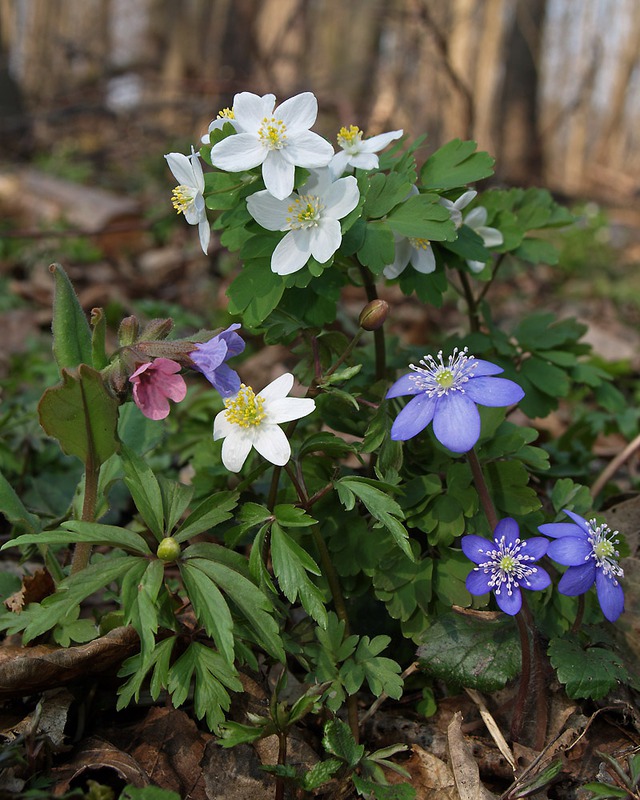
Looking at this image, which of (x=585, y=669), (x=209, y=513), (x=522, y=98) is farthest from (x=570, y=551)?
(x=522, y=98)

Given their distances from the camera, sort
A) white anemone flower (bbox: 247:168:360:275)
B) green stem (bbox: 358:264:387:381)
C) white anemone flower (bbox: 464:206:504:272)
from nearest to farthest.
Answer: white anemone flower (bbox: 247:168:360:275) < green stem (bbox: 358:264:387:381) < white anemone flower (bbox: 464:206:504:272)

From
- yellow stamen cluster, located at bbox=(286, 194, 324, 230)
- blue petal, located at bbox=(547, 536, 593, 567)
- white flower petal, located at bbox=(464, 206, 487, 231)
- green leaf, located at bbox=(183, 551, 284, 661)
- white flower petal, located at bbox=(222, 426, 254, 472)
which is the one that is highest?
yellow stamen cluster, located at bbox=(286, 194, 324, 230)

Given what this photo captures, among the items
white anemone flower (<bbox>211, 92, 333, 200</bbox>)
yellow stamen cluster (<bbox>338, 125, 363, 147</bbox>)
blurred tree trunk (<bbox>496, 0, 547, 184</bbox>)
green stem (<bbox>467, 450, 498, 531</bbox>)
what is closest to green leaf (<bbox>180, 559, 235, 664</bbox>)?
green stem (<bbox>467, 450, 498, 531</bbox>)

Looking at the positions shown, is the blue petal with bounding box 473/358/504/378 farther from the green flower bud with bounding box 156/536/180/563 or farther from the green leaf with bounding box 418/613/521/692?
the green flower bud with bounding box 156/536/180/563

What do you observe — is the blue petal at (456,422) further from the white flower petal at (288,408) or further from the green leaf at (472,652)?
the green leaf at (472,652)

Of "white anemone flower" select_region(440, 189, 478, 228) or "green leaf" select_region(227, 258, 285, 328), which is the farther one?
"white anemone flower" select_region(440, 189, 478, 228)

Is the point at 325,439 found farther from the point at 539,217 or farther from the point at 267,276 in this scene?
the point at 539,217
